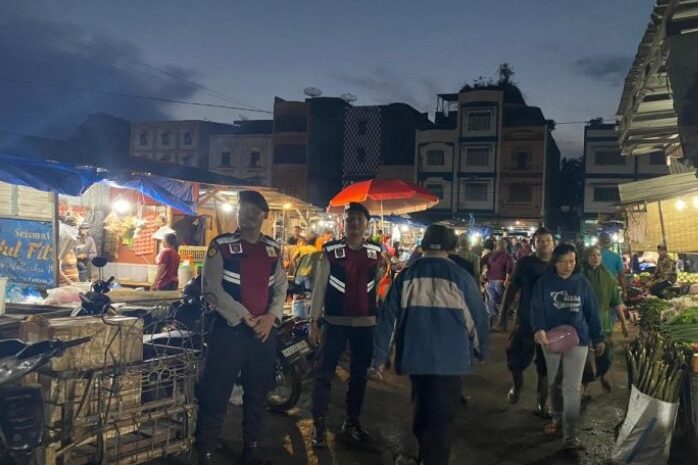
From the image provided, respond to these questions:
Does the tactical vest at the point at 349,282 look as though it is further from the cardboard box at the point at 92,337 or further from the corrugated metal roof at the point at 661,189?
the corrugated metal roof at the point at 661,189

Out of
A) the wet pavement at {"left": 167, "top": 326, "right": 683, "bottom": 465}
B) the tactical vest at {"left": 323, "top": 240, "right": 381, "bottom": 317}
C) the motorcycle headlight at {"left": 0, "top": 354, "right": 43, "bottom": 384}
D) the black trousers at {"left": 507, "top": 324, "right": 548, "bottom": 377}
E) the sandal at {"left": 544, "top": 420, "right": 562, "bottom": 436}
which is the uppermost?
the tactical vest at {"left": 323, "top": 240, "right": 381, "bottom": 317}

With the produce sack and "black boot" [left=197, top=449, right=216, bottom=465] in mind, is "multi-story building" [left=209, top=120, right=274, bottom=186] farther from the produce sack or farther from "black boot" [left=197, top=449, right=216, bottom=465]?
A: the produce sack

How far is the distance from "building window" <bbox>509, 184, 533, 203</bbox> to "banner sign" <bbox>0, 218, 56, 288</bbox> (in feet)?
128

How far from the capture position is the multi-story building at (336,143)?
44625 millimetres

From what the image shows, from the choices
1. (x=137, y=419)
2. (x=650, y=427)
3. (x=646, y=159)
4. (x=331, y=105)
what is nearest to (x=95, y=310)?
(x=137, y=419)

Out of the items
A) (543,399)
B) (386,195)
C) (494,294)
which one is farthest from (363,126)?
(543,399)

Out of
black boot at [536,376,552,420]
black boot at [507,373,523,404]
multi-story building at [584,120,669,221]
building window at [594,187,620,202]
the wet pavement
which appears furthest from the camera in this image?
building window at [594,187,620,202]

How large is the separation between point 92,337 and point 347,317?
7.83ft

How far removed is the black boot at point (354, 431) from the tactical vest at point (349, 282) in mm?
1094

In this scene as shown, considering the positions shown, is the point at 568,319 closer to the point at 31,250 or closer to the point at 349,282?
the point at 349,282

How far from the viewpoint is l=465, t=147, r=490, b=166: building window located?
43031 millimetres

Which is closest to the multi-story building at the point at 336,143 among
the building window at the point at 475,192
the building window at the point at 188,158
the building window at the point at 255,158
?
the building window at the point at 255,158

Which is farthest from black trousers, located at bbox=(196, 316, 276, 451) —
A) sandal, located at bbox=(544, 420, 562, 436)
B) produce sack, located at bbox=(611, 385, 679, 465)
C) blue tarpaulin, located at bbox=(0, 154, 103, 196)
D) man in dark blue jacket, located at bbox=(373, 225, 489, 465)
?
blue tarpaulin, located at bbox=(0, 154, 103, 196)

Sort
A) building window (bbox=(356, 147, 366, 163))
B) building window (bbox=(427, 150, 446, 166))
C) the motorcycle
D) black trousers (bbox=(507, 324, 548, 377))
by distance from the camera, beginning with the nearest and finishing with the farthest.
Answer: the motorcycle
black trousers (bbox=(507, 324, 548, 377))
building window (bbox=(427, 150, 446, 166))
building window (bbox=(356, 147, 366, 163))
